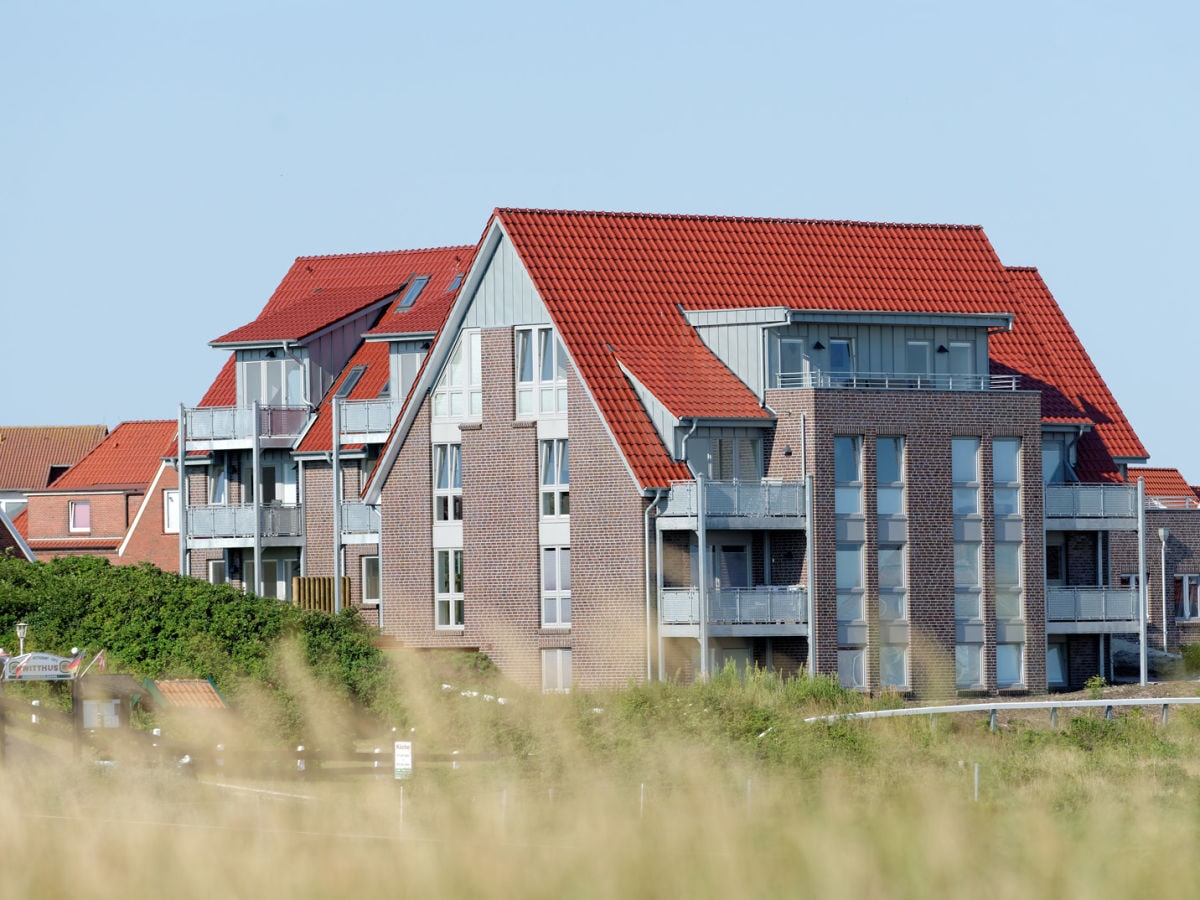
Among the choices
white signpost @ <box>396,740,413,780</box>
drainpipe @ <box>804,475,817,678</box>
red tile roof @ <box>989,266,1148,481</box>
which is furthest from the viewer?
red tile roof @ <box>989,266,1148,481</box>

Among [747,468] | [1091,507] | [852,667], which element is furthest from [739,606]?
[1091,507]

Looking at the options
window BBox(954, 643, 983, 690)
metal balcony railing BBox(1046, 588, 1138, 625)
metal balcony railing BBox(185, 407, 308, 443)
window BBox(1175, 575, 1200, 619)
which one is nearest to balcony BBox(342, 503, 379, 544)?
metal balcony railing BBox(185, 407, 308, 443)

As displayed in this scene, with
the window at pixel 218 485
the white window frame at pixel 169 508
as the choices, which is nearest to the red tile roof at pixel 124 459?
the white window frame at pixel 169 508

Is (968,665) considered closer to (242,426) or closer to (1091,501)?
(1091,501)

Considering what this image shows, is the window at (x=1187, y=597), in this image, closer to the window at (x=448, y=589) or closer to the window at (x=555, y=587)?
the window at (x=555, y=587)

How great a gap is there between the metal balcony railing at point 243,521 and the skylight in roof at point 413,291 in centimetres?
558

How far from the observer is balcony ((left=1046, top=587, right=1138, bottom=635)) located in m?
47.0

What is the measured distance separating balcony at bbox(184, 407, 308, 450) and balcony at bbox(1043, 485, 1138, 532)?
18.8 metres

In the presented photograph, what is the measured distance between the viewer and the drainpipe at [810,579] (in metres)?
42.5

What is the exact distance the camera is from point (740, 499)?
139 feet

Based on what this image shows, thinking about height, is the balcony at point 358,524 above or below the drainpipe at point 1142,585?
above

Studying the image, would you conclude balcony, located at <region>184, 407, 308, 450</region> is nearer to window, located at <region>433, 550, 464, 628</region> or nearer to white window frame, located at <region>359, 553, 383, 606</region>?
white window frame, located at <region>359, 553, 383, 606</region>

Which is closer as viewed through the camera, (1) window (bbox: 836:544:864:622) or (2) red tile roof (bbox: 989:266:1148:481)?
(1) window (bbox: 836:544:864:622)

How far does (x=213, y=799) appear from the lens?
80.3 feet
